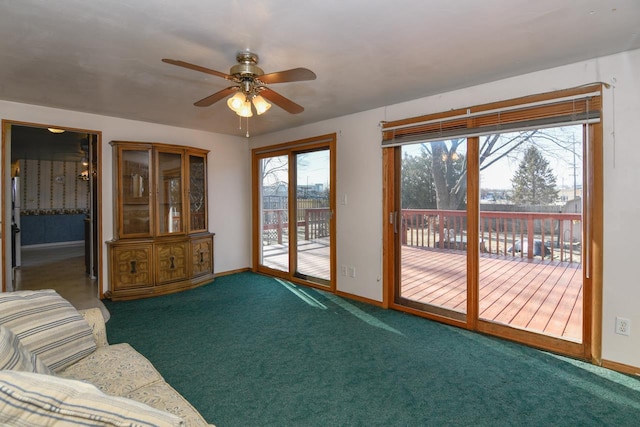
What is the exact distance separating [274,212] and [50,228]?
6.93m

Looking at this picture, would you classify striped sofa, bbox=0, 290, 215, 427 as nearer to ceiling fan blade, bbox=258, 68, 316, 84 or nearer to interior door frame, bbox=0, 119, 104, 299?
ceiling fan blade, bbox=258, 68, 316, 84

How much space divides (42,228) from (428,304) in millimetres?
9480

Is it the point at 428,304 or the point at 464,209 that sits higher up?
the point at 464,209

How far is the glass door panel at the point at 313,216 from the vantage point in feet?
14.5

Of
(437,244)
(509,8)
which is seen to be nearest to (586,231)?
(437,244)

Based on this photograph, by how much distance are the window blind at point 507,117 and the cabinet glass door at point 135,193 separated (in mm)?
3205

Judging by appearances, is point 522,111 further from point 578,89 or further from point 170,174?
point 170,174

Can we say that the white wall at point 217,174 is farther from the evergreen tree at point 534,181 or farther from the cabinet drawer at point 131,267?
the evergreen tree at point 534,181

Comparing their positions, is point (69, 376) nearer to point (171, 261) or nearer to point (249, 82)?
point (249, 82)

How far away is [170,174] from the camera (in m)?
4.41

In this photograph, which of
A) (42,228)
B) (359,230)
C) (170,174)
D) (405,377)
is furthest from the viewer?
(42,228)

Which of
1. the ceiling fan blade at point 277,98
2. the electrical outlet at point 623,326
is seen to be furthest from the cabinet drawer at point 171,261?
the electrical outlet at point 623,326

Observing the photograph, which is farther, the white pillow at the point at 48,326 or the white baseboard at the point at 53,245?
the white baseboard at the point at 53,245

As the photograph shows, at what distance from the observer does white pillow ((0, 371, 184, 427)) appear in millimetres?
667
